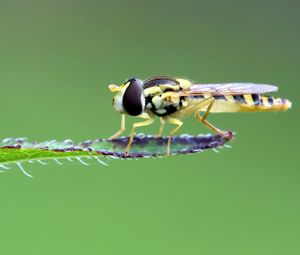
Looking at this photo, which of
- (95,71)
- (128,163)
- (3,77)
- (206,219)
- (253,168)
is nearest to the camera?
(206,219)

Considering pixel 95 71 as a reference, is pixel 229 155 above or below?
below

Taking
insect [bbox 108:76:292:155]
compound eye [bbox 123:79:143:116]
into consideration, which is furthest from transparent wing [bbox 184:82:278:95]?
compound eye [bbox 123:79:143:116]

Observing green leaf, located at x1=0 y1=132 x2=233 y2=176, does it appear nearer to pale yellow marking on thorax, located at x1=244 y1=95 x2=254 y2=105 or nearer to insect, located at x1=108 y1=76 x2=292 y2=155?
insect, located at x1=108 y1=76 x2=292 y2=155

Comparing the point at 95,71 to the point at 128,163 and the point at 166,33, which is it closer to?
the point at 166,33

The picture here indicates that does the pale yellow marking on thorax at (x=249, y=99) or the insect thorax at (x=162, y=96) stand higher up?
the pale yellow marking on thorax at (x=249, y=99)

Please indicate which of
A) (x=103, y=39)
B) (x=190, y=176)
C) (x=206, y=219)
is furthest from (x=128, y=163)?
(x=103, y=39)

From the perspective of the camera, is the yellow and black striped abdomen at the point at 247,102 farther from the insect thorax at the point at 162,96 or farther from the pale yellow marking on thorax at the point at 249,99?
the insect thorax at the point at 162,96

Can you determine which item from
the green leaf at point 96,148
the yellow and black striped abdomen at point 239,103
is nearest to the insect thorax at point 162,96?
the yellow and black striped abdomen at point 239,103
